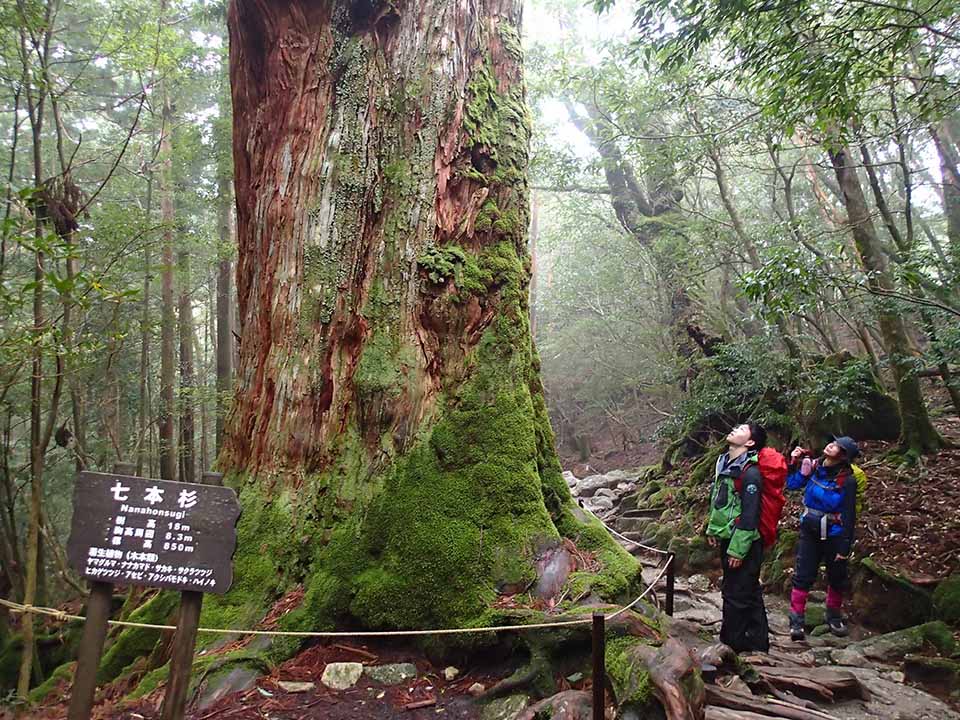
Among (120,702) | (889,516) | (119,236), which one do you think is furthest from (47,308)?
(889,516)

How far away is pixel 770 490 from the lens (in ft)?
14.8

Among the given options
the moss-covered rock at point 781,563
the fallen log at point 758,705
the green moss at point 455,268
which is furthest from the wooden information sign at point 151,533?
the moss-covered rock at point 781,563

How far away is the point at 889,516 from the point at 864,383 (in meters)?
2.31

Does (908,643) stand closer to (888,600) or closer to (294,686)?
(888,600)

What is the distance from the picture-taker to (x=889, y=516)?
22.9 ft

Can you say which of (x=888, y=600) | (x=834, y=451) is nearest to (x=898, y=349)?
(x=888, y=600)

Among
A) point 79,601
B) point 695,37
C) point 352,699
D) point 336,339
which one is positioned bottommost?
point 79,601

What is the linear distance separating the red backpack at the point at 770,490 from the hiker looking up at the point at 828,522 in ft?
2.37

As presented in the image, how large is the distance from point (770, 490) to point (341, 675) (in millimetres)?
3204

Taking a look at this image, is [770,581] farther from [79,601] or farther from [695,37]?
[79,601]

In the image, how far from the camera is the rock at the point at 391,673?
11.5ft

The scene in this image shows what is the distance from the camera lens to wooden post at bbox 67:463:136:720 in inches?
99.6

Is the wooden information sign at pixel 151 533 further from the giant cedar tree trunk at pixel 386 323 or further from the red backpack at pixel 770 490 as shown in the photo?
the red backpack at pixel 770 490

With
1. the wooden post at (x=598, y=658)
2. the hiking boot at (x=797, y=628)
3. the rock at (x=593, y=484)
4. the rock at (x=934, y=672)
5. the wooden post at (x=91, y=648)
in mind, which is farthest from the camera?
the rock at (x=593, y=484)
